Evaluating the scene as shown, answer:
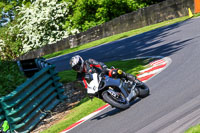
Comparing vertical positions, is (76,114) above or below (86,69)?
below

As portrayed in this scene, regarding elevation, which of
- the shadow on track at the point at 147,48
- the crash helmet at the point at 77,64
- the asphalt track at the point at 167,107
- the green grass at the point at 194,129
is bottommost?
the shadow on track at the point at 147,48

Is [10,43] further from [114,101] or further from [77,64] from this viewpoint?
[114,101]

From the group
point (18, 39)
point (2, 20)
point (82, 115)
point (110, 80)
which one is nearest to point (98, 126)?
point (110, 80)

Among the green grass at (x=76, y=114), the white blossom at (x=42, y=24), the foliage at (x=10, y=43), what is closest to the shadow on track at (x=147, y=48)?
the green grass at (x=76, y=114)

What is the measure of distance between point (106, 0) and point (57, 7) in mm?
4738

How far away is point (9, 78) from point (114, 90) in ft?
14.4

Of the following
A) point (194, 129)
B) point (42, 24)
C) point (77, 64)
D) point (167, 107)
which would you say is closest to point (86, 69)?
point (77, 64)

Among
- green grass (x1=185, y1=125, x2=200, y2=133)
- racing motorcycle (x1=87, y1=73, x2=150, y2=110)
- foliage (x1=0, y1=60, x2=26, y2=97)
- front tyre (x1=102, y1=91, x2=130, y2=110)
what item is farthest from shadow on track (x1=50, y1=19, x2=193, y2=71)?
green grass (x1=185, y1=125, x2=200, y2=133)

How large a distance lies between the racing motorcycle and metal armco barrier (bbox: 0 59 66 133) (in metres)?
2.68

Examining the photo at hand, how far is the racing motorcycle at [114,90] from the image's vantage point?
27.3ft

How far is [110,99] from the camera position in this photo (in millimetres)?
8336

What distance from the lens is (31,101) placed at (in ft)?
36.2

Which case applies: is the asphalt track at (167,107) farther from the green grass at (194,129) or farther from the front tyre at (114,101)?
the green grass at (194,129)

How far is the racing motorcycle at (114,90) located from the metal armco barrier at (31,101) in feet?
8.80
